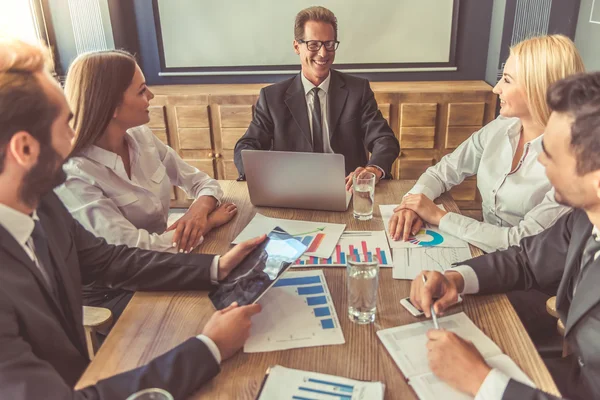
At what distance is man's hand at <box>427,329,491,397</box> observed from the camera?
0.90 m

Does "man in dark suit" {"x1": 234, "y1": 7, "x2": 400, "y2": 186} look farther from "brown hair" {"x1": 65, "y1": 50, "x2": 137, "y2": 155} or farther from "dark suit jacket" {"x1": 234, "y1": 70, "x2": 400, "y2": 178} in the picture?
"brown hair" {"x1": 65, "y1": 50, "x2": 137, "y2": 155}

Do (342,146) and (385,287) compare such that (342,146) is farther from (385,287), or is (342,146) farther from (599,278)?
(599,278)

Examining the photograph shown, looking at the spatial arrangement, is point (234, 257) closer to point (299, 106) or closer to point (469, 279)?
point (469, 279)

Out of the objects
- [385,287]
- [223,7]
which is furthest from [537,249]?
[223,7]

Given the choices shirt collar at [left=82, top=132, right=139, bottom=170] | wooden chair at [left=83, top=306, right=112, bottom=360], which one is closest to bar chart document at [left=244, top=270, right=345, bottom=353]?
wooden chair at [left=83, top=306, right=112, bottom=360]

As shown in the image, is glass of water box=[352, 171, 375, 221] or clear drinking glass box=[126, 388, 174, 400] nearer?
clear drinking glass box=[126, 388, 174, 400]

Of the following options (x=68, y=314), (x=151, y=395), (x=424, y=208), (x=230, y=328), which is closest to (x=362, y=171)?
(x=424, y=208)

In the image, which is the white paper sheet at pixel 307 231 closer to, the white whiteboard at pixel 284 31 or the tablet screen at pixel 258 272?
the tablet screen at pixel 258 272

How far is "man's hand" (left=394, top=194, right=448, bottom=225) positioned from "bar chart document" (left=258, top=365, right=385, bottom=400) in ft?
2.48

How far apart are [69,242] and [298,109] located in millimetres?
1467

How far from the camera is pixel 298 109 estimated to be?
2.46m

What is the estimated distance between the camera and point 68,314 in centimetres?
112

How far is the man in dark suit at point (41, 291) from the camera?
0.86 metres

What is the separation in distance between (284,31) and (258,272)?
103 inches
